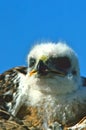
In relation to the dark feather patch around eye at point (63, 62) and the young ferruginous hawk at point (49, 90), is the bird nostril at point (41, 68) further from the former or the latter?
the dark feather patch around eye at point (63, 62)

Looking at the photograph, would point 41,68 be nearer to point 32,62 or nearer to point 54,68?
point 54,68

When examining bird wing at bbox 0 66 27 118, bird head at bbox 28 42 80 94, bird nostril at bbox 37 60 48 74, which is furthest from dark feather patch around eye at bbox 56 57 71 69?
bird wing at bbox 0 66 27 118

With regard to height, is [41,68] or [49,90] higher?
[41,68]

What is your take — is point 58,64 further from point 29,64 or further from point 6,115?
point 6,115

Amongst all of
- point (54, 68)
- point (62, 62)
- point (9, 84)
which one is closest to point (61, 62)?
point (62, 62)

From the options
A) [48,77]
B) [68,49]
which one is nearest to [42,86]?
[48,77]

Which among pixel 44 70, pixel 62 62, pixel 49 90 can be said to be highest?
pixel 62 62
